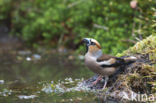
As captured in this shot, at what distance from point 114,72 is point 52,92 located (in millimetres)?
1168

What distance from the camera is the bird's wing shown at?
16.4 ft

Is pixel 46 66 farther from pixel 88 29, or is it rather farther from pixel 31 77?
pixel 88 29

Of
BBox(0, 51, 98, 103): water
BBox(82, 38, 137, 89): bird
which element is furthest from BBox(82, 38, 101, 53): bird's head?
BBox(0, 51, 98, 103): water

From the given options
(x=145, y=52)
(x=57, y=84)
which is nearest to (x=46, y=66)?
(x=57, y=84)

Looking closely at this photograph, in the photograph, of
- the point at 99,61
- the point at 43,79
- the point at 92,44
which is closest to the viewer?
the point at 99,61

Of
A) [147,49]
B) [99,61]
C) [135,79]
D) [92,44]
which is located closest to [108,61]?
[99,61]

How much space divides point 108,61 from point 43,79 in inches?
87.0

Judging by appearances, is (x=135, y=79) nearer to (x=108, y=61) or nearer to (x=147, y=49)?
(x=108, y=61)

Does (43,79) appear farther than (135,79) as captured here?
Yes

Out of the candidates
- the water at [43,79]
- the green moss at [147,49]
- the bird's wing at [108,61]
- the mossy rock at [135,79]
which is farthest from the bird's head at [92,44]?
the green moss at [147,49]

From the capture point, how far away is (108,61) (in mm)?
5082

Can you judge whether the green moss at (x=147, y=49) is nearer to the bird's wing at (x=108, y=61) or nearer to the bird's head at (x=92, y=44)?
the bird's wing at (x=108, y=61)

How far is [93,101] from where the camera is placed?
4.83 metres

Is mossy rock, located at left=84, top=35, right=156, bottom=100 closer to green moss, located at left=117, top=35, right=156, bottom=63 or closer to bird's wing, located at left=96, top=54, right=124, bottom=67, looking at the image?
green moss, located at left=117, top=35, right=156, bottom=63
